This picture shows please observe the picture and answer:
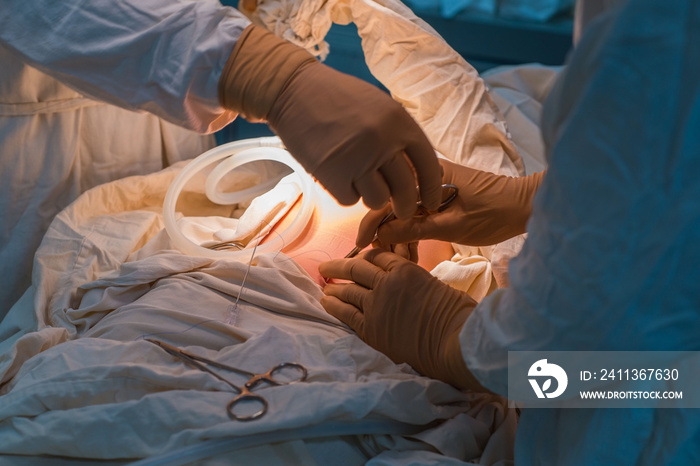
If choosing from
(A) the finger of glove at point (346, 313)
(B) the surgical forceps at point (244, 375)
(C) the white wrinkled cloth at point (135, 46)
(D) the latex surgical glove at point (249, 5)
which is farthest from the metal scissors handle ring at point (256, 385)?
(D) the latex surgical glove at point (249, 5)

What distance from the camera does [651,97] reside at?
0.62 metres

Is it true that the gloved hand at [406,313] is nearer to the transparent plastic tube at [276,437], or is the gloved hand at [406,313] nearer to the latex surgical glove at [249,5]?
the transparent plastic tube at [276,437]

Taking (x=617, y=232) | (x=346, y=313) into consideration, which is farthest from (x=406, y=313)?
(x=617, y=232)

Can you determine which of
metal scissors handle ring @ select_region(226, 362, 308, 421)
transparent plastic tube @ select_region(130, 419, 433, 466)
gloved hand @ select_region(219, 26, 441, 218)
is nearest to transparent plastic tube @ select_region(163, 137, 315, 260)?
gloved hand @ select_region(219, 26, 441, 218)

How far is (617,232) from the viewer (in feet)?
2.25

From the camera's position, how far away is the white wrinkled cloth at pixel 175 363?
87 centimetres

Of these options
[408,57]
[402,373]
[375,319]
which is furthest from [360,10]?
[402,373]

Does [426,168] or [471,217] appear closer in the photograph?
[426,168]

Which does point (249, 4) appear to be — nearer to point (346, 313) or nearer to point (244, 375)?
point (346, 313)

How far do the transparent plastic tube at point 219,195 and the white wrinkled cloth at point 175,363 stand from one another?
0.22 ft

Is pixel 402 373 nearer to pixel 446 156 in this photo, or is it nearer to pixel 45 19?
pixel 446 156

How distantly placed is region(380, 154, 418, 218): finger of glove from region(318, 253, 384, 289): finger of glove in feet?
0.46

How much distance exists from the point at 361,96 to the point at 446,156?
0.56m

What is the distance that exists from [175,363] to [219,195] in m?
0.67
